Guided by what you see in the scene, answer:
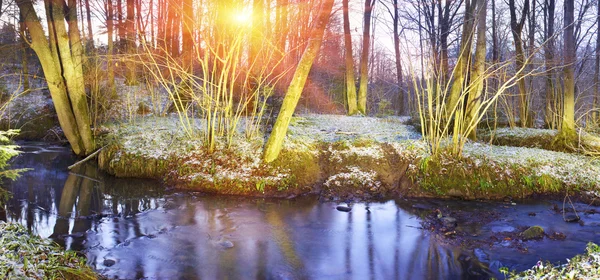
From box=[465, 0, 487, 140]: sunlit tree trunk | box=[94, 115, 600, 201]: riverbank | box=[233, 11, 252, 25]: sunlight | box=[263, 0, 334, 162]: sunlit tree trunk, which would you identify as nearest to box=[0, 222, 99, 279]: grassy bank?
box=[94, 115, 600, 201]: riverbank

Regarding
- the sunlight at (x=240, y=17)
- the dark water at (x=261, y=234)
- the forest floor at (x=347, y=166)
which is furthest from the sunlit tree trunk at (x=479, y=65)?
the sunlight at (x=240, y=17)

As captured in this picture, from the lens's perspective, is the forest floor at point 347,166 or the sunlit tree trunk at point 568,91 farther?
the sunlit tree trunk at point 568,91

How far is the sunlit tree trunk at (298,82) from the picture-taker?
29.1 feet

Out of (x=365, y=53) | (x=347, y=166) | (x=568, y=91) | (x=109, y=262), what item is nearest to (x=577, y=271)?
(x=109, y=262)

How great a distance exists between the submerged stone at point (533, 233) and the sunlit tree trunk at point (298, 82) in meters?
5.53

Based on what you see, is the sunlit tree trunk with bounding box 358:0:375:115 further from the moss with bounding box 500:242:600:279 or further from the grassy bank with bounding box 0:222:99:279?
the grassy bank with bounding box 0:222:99:279

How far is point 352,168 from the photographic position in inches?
384

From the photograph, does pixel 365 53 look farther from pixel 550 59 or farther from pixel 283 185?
pixel 283 185

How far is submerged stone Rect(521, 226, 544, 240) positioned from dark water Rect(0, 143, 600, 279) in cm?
16

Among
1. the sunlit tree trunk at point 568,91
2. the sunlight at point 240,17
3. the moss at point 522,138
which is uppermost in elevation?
the sunlight at point 240,17

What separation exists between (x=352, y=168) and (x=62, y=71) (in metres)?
9.41

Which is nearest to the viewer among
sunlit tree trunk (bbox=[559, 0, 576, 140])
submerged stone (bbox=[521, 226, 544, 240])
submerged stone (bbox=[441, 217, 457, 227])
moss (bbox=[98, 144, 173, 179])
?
submerged stone (bbox=[521, 226, 544, 240])

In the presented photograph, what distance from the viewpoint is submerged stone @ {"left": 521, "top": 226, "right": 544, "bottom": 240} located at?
641 cm

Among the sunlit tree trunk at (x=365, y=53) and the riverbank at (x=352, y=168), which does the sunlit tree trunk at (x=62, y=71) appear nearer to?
the riverbank at (x=352, y=168)
